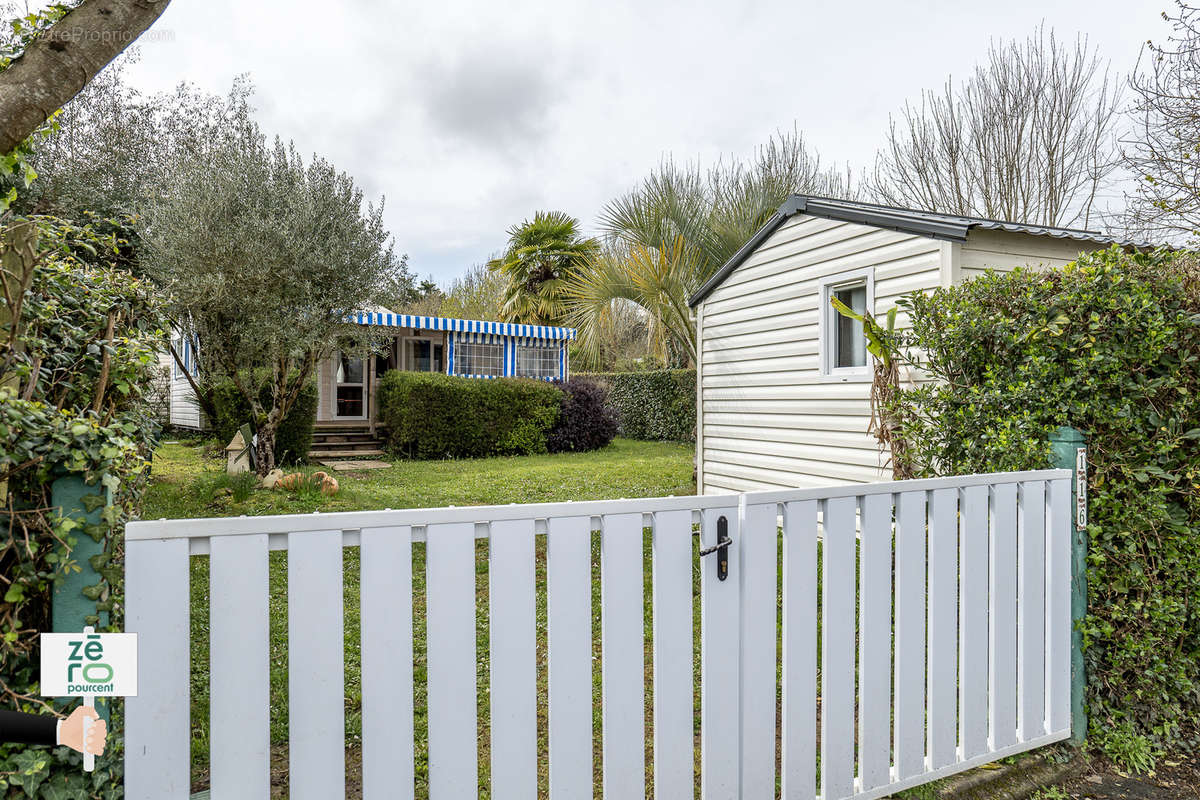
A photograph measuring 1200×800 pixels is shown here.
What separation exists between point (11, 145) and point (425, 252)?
30.3 metres

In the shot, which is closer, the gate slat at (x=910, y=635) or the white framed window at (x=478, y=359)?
the gate slat at (x=910, y=635)

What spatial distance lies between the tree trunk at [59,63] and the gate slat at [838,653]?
2.90 m

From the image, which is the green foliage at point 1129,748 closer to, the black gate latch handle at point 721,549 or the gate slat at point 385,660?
the black gate latch handle at point 721,549

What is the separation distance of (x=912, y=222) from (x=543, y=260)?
1369 centimetres

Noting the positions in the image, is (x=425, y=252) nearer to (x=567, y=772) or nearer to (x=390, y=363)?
(x=390, y=363)

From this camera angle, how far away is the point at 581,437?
540 inches

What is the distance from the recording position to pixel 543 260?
1795cm

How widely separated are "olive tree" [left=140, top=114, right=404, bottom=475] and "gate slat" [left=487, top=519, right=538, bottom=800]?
6.47m

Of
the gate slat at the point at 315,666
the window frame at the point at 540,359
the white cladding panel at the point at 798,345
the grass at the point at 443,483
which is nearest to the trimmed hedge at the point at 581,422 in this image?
the grass at the point at 443,483

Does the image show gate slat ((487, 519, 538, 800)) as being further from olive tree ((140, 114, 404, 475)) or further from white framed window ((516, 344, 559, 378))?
white framed window ((516, 344, 559, 378))

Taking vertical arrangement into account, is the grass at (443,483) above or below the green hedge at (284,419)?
below

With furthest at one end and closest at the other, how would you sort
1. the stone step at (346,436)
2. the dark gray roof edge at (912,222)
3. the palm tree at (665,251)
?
the stone step at (346,436) → the palm tree at (665,251) → the dark gray roof edge at (912,222)

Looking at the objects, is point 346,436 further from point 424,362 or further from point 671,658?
point 671,658

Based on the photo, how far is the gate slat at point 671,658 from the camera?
70.0 inches
